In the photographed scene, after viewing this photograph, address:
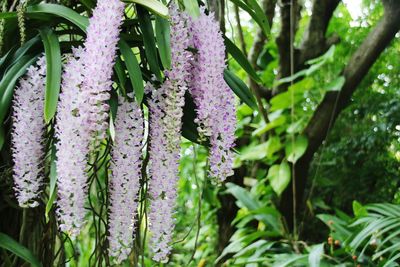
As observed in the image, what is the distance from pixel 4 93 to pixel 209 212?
1958 millimetres

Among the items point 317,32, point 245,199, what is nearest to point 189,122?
point 245,199

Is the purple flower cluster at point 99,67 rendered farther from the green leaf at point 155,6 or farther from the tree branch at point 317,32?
the tree branch at point 317,32

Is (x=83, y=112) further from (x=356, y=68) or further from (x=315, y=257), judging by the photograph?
(x=356, y=68)

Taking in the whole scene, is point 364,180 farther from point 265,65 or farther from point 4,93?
point 4,93

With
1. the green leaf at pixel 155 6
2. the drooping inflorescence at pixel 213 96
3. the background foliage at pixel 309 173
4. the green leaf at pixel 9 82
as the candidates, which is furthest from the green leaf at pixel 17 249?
the background foliage at pixel 309 173

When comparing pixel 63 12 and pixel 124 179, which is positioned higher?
pixel 63 12

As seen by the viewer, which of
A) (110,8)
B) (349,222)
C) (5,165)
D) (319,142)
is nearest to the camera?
(110,8)

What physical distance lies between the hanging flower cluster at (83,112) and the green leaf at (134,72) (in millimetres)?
61

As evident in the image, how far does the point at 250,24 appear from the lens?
305 cm

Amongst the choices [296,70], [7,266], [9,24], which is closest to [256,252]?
[296,70]

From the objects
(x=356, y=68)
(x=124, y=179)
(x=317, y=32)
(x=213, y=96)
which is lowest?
(x=124, y=179)

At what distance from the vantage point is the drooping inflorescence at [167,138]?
2.56ft

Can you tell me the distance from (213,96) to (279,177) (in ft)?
5.09

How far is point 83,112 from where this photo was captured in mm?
691
